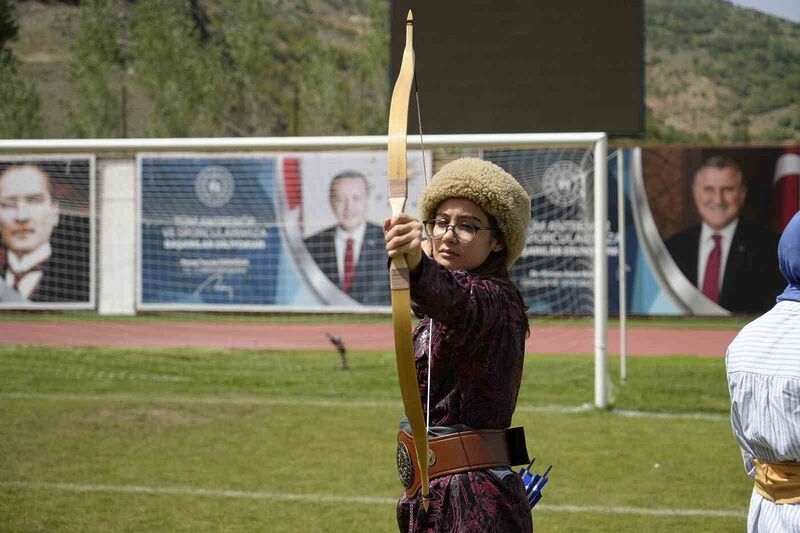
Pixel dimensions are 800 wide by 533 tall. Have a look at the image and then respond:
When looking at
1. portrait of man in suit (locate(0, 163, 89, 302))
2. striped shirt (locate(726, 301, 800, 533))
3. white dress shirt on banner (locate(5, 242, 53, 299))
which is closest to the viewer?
striped shirt (locate(726, 301, 800, 533))

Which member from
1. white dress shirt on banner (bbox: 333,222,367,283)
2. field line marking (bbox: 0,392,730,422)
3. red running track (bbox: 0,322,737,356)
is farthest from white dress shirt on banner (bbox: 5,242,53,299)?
field line marking (bbox: 0,392,730,422)

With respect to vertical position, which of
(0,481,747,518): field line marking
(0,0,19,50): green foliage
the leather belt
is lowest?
(0,481,747,518): field line marking

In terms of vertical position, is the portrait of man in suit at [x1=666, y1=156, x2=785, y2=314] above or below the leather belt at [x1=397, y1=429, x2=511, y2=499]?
above

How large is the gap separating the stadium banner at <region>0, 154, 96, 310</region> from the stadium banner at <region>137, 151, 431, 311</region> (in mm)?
990

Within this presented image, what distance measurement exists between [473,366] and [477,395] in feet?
0.31

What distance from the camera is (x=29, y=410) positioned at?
33.7ft

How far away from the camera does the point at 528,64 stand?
11.0m

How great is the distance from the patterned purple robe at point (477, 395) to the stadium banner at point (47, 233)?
14.6 meters

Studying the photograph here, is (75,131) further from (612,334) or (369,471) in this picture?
(369,471)

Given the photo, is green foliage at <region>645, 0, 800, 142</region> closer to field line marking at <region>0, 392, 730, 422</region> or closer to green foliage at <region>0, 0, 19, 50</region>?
green foliage at <region>0, 0, 19, 50</region>

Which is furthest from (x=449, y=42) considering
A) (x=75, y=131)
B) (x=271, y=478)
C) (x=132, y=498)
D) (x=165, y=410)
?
(x=75, y=131)

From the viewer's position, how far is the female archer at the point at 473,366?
9.70 feet

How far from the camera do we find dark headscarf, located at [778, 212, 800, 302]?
119 inches

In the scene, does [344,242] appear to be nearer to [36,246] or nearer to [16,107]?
[36,246]
